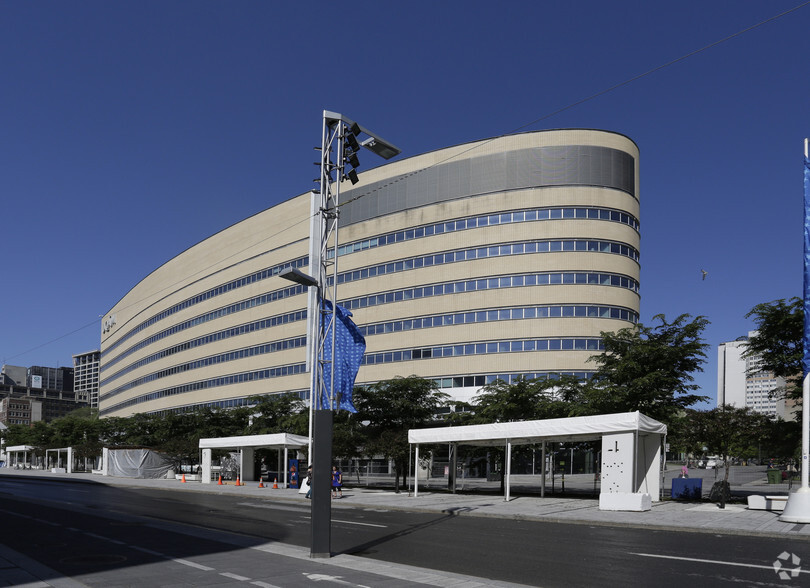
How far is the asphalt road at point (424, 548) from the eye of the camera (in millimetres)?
11320

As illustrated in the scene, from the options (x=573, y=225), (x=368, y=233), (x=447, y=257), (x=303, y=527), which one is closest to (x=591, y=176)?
(x=573, y=225)

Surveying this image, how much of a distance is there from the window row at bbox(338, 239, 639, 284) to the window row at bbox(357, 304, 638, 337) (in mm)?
5201

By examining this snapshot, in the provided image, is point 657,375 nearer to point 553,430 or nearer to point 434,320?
point 553,430

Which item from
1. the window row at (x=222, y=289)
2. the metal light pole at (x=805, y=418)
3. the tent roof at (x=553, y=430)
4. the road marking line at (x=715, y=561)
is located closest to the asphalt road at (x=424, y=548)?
the road marking line at (x=715, y=561)

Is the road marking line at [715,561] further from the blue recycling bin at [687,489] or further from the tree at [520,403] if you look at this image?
the tree at [520,403]

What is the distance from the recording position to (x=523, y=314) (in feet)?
214

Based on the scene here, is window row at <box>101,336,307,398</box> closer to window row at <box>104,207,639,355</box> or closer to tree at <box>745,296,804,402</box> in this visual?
window row at <box>104,207,639,355</box>

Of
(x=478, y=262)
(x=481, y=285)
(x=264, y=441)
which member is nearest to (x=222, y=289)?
(x=478, y=262)

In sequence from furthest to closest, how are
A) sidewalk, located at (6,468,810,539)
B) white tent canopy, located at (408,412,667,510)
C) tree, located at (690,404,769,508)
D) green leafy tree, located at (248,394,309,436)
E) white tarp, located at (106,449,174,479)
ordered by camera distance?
1. white tarp, located at (106,449,174,479)
2. green leafy tree, located at (248,394,309,436)
3. tree, located at (690,404,769,508)
4. white tent canopy, located at (408,412,667,510)
5. sidewalk, located at (6,468,810,539)

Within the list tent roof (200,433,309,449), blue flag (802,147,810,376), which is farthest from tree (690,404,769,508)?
tent roof (200,433,309,449)

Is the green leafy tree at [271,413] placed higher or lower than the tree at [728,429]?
lower

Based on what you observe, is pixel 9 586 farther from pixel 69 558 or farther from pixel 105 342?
pixel 105 342

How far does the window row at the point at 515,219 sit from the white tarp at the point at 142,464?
101 ft

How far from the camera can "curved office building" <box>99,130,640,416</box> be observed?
65062 millimetres
